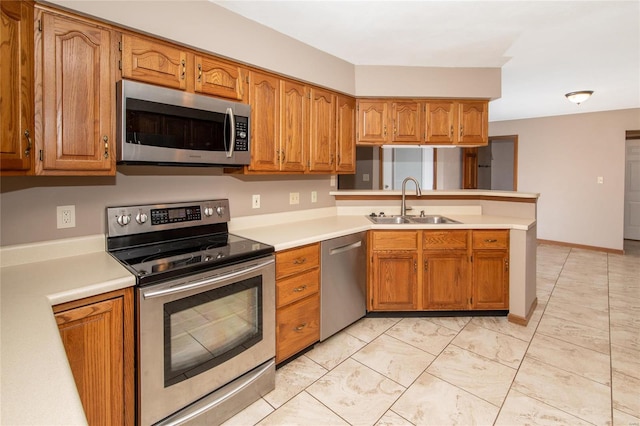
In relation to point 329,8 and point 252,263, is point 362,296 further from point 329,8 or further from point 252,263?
point 329,8

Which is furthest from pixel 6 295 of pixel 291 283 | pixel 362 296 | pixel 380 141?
pixel 380 141

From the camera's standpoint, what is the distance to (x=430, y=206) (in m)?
3.62

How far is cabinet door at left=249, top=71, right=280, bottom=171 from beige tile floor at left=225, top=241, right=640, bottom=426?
4.75 feet

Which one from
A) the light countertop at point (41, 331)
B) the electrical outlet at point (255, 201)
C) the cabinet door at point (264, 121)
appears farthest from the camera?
the electrical outlet at point (255, 201)

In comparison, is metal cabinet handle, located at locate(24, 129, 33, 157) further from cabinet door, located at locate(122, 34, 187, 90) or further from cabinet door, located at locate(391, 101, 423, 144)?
cabinet door, located at locate(391, 101, 423, 144)

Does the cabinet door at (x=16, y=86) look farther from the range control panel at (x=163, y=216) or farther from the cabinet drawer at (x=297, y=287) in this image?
the cabinet drawer at (x=297, y=287)

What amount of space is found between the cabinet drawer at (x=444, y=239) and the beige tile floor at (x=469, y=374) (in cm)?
67

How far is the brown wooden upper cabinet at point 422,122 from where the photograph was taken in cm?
333

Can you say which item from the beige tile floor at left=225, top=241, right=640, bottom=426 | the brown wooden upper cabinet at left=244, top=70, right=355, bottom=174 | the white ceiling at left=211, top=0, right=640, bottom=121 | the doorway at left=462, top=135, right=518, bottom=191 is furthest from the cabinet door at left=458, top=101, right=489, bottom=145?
the doorway at left=462, top=135, right=518, bottom=191

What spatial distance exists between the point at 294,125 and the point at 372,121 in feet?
3.25

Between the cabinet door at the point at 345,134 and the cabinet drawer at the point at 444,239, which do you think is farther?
the cabinet door at the point at 345,134

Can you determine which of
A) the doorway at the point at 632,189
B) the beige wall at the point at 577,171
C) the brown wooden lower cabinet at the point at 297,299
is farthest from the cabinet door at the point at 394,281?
the doorway at the point at 632,189

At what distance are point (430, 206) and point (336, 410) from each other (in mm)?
2355

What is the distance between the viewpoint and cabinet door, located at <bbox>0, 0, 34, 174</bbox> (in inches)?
54.1
